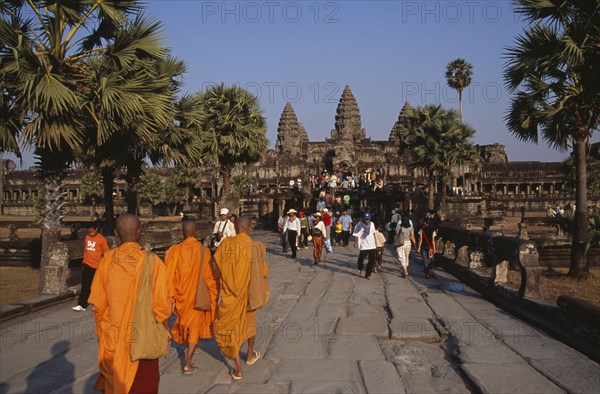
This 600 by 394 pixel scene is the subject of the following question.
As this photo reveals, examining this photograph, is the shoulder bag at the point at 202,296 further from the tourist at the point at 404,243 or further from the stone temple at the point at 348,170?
the stone temple at the point at 348,170

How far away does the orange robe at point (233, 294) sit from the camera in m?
5.04

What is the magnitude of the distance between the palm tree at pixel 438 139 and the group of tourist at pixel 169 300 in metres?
23.9

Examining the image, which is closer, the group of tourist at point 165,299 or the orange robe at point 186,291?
the group of tourist at point 165,299

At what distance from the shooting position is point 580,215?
12906 millimetres

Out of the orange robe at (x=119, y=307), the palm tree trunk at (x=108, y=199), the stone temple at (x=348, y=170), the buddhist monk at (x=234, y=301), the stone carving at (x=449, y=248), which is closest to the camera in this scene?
the orange robe at (x=119, y=307)

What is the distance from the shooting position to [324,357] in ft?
18.4

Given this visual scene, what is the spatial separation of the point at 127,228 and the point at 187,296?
141 cm

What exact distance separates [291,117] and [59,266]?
79.8m

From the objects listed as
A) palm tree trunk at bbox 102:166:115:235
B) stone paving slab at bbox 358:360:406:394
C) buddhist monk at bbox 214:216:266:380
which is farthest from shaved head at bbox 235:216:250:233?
palm tree trunk at bbox 102:166:115:235

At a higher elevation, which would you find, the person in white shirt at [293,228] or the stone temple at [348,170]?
the stone temple at [348,170]

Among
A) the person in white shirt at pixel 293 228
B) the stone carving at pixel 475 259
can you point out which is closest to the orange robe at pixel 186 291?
the stone carving at pixel 475 259

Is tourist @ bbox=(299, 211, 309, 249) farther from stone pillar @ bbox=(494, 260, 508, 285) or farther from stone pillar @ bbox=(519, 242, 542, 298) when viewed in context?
stone pillar @ bbox=(519, 242, 542, 298)

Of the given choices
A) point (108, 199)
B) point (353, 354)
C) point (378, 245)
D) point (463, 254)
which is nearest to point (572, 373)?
point (353, 354)

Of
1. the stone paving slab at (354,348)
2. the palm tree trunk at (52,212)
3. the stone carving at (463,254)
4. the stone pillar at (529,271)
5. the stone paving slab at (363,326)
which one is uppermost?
the palm tree trunk at (52,212)
